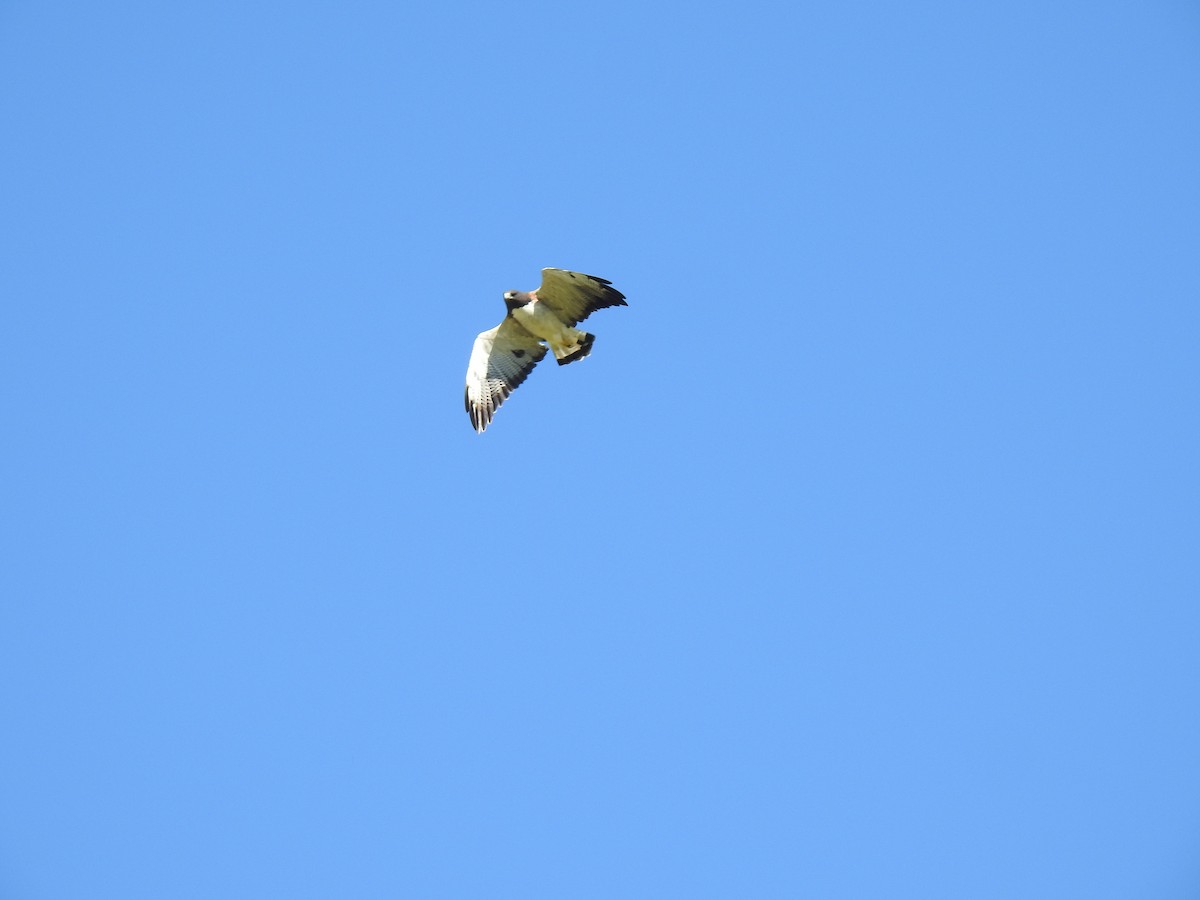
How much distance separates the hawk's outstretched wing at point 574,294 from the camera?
15914 mm

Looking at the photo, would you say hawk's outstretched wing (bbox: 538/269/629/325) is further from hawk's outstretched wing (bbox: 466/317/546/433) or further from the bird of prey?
hawk's outstretched wing (bbox: 466/317/546/433)

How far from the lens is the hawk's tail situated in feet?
56.2

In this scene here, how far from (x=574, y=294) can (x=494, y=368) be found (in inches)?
86.5

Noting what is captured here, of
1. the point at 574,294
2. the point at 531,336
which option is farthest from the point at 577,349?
the point at 574,294

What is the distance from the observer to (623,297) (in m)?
16.1

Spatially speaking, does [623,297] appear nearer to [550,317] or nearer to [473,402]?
[550,317]

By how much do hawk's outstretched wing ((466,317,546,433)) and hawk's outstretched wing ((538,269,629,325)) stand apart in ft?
2.95

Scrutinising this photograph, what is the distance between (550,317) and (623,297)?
4.34 ft

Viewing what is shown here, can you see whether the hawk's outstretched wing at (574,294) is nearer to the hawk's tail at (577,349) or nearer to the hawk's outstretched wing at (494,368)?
the hawk's tail at (577,349)

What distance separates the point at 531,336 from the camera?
56.6 ft

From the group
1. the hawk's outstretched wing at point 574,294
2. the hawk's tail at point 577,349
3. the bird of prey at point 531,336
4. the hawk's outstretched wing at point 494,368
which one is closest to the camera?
the hawk's outstretched wing at point 574,294

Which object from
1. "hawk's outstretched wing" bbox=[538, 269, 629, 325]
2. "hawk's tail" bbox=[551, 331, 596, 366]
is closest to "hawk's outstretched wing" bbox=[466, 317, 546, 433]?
"hawk's tail" bbox=[551, 331, 596, 366]

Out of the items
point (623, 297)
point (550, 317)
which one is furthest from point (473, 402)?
point (623, 297)

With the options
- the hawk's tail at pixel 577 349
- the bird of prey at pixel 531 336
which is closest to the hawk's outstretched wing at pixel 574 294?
the bird of prey at pixel 531 336
